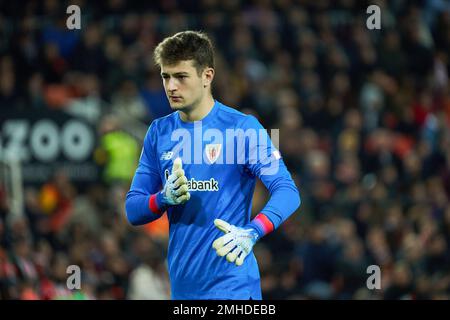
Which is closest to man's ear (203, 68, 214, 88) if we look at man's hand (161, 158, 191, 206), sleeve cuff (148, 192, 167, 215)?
man's hand (161, 158, 191, 206)

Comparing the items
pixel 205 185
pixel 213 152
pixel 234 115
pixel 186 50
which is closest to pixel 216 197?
pixel 205 185

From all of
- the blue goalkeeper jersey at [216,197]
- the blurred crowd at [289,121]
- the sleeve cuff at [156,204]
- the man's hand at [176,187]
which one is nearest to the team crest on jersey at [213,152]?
the blue goalkeeper jersey at [216,197]

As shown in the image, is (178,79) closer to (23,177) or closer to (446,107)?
(23,177)

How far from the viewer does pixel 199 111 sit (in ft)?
18.1

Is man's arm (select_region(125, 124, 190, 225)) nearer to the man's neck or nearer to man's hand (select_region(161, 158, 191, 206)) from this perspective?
man's hand (select_region(161, 158, 191, 206))

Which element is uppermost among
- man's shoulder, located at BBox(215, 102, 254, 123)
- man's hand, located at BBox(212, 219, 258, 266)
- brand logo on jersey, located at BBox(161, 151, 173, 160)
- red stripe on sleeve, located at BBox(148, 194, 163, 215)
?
man's shoulder, located at BBox(215, 102, 254, 123)

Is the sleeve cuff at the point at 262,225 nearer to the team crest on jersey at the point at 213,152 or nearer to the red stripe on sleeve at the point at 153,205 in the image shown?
the team crest on jersey at the point at 213,152

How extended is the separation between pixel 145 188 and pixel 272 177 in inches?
30.4

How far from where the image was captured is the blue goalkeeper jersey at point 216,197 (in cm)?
533

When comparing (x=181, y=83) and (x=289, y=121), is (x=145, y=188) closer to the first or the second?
(x=181, y=83)

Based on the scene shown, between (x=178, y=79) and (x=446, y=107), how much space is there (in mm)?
9852

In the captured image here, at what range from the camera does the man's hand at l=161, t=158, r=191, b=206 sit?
515 cm

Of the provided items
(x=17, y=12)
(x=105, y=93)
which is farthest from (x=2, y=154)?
(x=17, y=12)

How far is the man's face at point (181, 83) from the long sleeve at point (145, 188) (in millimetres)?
333
